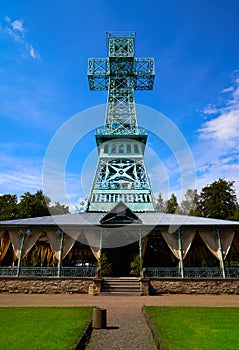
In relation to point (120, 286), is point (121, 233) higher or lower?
higher

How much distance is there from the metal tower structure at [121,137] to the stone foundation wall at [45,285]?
8.33 m

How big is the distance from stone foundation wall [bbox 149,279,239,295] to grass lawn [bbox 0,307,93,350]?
5.55 metres

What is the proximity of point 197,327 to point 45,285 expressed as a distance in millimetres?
8872

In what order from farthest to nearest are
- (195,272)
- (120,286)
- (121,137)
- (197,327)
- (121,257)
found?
(121,137)
(121,257)
(195,272)
(120,286)
(197,327)

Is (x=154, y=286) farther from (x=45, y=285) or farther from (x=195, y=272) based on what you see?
(x=45, y=285)

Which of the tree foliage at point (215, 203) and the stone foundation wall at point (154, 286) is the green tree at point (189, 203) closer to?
the tree foliage at point (215, 203)

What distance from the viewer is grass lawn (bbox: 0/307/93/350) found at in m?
4.21

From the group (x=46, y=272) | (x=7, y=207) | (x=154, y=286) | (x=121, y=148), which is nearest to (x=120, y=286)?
(x=154, y=286)

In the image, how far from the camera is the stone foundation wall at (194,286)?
1187cm

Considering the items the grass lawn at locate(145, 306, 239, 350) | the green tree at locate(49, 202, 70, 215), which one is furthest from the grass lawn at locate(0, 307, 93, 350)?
the green tree at locate(49, 202, 70, 215)

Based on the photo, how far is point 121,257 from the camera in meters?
17.0

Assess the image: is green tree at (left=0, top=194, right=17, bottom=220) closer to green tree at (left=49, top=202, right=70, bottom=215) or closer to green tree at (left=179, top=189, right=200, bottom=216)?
green tree at (left=49, top=202, right=70, bottom=215)

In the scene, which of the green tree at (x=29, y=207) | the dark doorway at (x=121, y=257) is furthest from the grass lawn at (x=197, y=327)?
the green tree at (x=29, y=207)

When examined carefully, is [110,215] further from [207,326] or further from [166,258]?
[207,326]
